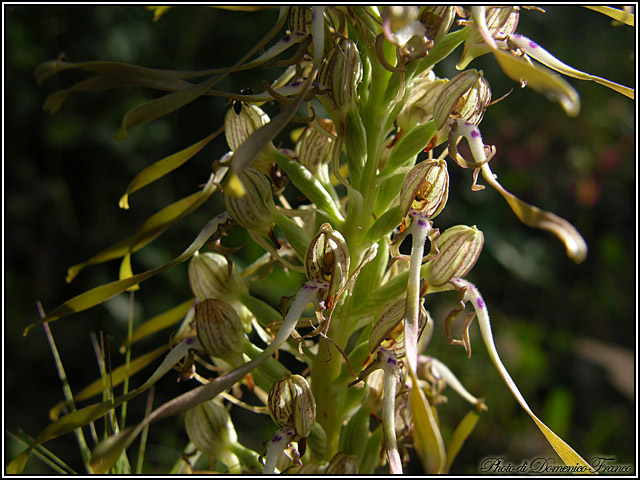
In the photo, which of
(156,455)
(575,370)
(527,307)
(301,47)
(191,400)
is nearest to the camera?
(191,400)

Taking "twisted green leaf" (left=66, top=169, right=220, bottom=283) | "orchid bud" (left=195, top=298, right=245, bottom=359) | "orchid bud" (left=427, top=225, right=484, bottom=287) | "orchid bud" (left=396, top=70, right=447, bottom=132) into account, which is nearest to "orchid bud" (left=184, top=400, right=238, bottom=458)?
"orchid bud" (left=195, top=298, right=245, bottom=359)

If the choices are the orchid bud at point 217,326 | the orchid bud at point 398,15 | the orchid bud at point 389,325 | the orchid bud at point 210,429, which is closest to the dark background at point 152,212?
the orchid bud at point 210,429

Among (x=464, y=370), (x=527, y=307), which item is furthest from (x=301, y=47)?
(x=527, y=307)

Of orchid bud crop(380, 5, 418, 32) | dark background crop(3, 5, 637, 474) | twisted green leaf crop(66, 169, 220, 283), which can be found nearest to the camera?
orchid bud crop(380, 5, 418, 32)

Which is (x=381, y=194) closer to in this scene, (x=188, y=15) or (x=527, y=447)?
Result: (x=188, y=15)

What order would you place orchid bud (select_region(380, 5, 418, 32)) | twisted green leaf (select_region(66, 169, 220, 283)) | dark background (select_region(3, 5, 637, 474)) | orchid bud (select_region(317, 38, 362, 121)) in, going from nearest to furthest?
orchid bud (select_region(380, 5, 418, 32)) → orchid bud (select_region(317, 38, 362, 121)) → twisted green leaf (select_region(66, 169, 220, 283)) → dark background (select_region(3, 5, 637, 474))

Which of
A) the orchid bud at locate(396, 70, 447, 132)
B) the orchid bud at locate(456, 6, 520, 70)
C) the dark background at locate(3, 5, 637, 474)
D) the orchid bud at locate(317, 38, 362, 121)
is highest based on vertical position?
the orchid bud at locate(456, 6, 520, 70)

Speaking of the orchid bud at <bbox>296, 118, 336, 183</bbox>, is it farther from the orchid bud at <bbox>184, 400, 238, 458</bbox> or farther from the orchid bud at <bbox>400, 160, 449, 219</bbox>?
the orchid bud at <bbox>184, 400, 238, 458</bbox>
